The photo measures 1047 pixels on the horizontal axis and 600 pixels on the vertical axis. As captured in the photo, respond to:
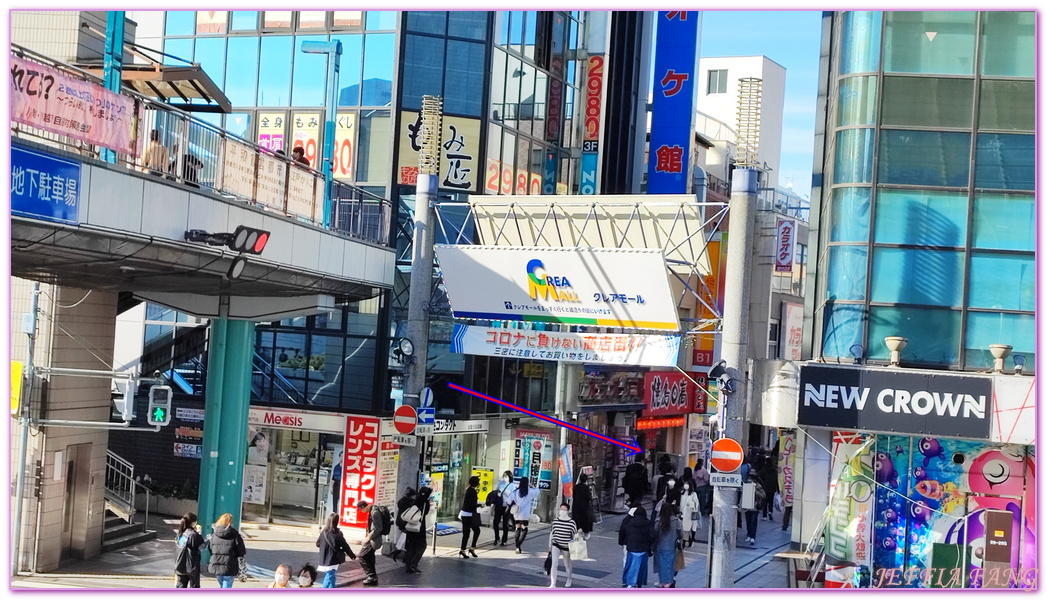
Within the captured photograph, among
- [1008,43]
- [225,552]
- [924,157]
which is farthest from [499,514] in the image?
[1008,43]

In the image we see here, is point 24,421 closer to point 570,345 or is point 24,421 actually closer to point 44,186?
point 44,186

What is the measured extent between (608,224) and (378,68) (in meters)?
7.06

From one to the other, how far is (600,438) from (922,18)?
1588 cm

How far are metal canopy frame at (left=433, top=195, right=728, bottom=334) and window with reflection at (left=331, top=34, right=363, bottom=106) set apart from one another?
5.19 meters

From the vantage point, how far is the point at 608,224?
76.3 feet

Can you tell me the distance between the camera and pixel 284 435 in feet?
89.5

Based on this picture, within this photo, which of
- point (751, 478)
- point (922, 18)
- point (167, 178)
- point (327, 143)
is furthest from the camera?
point (751, 478)

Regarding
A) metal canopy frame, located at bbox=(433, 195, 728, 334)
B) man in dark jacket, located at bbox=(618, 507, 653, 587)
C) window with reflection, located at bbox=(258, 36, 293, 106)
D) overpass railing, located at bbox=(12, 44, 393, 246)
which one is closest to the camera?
overpass railing, located at bbox=(12, 44, 393, 246)

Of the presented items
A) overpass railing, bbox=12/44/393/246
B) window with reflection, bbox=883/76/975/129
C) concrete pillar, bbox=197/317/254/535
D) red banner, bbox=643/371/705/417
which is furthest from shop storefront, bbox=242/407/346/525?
window with reflection, bbox=883/76/975/129

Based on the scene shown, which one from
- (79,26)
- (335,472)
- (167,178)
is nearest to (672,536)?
(335,472)

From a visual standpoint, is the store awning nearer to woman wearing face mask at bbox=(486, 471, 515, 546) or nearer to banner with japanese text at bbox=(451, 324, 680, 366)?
banner with japanese text at bbox=(451, 324, 680, 366)

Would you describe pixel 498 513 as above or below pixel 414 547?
above

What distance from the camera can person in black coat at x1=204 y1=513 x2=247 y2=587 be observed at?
57.6 ft

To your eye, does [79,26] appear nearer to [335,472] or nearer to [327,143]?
[327,143]
